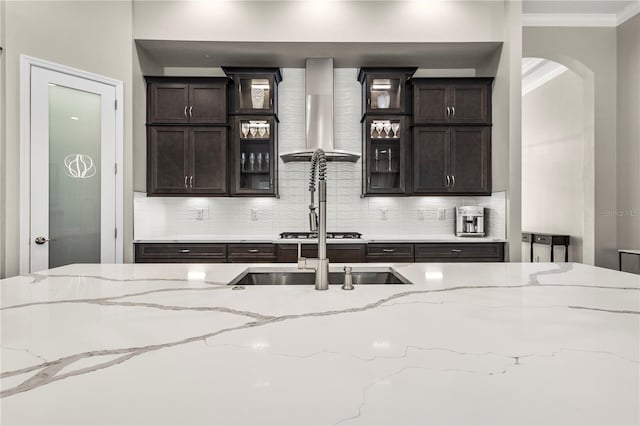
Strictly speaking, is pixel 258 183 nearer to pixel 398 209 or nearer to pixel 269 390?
pixel 398 209

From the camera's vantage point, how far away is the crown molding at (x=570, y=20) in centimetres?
400

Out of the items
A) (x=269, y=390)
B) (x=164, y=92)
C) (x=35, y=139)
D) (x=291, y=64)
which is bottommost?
(x=269, y=390)

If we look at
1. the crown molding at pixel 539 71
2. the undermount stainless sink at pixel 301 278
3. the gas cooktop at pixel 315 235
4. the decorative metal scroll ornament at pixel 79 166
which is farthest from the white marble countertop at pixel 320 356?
the crown molding at pixel 539 71

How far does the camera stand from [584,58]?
4098mm

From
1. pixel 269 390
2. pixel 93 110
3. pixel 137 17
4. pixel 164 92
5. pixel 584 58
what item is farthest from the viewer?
pixel 584 58

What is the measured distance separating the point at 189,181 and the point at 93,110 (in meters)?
1.01

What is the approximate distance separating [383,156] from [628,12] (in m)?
2.88

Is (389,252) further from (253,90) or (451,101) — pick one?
(253,90)

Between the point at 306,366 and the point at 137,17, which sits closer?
the point at 306,366

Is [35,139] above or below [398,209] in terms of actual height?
above

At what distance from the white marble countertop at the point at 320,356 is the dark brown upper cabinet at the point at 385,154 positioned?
2.67 metres

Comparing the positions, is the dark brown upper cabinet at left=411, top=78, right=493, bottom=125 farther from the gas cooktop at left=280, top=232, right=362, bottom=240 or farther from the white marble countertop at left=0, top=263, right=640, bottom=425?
the white marble countertop at left=0, top=263, right=640, bottom=425

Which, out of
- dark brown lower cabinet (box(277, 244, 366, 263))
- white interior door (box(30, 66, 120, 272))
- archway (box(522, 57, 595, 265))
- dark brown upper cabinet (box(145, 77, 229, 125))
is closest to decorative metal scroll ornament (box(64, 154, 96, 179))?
white interior door (box(30, 66, 120, 272))

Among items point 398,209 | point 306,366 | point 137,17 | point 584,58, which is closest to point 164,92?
point 137,17
